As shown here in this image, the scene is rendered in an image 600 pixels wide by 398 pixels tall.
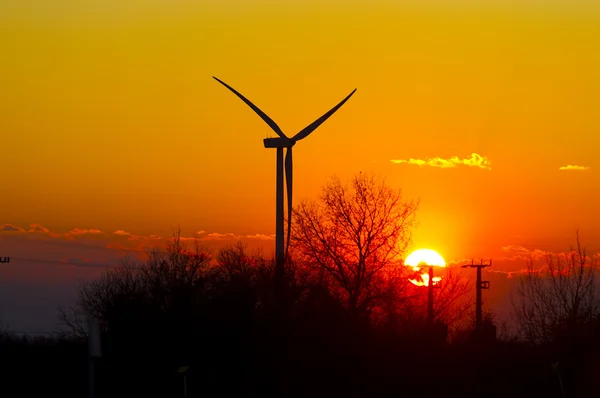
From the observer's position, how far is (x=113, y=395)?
31.0 m

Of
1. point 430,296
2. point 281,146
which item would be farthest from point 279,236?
point 430,296

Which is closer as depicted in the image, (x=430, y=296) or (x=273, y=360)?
(x=273, y=360)

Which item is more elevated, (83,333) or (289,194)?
(289,194)

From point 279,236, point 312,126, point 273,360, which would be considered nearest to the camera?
point 273,360

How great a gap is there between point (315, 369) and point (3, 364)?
10.4 meters

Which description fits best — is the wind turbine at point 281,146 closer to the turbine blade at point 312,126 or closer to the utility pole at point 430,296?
the turbine blade at point 312,126

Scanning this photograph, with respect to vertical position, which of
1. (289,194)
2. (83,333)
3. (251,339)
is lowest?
(83,333)

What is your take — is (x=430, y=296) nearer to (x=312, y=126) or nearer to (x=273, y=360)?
(x=312, y=126)

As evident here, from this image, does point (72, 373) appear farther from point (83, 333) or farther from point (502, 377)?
point (83, 333)

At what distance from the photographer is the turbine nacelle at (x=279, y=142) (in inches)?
1892

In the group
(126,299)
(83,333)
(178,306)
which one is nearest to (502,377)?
(178,306)

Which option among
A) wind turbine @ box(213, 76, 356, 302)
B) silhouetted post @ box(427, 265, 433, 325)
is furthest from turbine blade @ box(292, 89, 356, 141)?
silhouetted post @ box(427, 265, 433, 325)

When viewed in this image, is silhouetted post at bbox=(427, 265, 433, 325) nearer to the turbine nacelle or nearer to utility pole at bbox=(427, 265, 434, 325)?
utility pole at bbox=(427, 265, 434, 325)

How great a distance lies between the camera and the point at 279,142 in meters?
48.4
